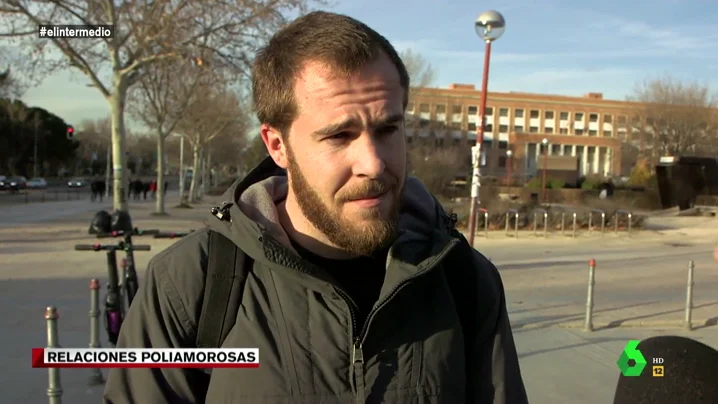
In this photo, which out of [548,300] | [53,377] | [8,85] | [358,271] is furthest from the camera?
[8,85]

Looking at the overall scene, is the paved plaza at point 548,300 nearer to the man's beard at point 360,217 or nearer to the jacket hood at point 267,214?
the jacket hood at point 267,214

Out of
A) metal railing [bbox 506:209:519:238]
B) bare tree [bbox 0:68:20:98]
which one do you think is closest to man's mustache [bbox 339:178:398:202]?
metal railing [bbox 506:209:519:238]

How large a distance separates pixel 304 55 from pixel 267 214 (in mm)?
457

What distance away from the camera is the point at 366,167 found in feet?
5.28

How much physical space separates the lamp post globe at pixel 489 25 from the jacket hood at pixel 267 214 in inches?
372

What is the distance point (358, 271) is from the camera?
5.86ft

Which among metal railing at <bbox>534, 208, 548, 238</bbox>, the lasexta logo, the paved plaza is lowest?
the paved plaza

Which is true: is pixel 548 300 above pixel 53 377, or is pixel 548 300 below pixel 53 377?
below

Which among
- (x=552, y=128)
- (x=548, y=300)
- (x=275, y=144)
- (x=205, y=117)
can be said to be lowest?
(x=548, y=300)

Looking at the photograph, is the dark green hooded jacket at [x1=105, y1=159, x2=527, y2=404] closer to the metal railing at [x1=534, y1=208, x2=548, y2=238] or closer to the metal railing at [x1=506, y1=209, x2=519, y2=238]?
the metal railing at [x1=506, y1=209, x2=519, y2=238]

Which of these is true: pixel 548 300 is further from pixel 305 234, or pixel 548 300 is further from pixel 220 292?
pixel 220 292

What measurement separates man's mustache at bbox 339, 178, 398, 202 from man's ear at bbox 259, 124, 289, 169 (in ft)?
0.79

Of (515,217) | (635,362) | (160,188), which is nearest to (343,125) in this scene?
(635,362)

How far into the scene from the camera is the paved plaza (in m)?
5.71
